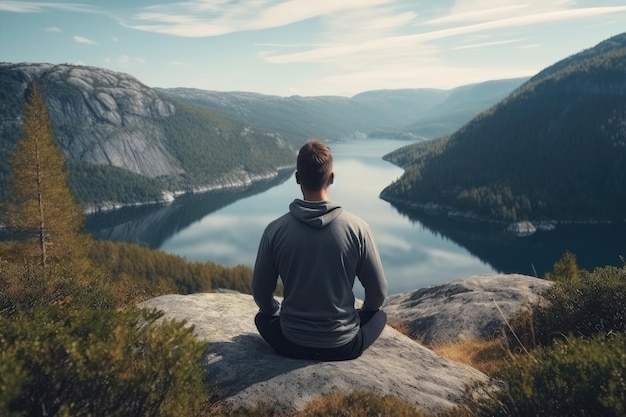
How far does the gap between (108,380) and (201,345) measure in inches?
44.2

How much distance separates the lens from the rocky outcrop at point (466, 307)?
16.8 meters

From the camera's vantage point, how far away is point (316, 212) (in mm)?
7121

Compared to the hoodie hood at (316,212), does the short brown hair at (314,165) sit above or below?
above

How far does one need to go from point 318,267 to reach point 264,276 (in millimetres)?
1055

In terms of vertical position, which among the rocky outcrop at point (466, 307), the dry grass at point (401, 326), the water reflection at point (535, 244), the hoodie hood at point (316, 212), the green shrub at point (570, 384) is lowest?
the water reflection at point (535, 244)

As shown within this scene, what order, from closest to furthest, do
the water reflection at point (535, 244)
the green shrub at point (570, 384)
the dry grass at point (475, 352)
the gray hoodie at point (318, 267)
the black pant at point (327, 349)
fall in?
the green shrub at point (570, 384) < the gray hoodie at point (318, 267) < the black pant at point (327, 349) < the dry grass at point (475, 352) < the water reflection at point (535, 244)

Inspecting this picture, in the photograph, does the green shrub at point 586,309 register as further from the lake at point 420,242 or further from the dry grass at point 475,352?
the lake at point 420,242

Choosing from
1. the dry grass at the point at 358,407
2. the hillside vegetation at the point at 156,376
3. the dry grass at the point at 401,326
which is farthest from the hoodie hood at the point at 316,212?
the dry grass at the point at 401,326

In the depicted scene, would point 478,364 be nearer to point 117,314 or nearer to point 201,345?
point 201,345

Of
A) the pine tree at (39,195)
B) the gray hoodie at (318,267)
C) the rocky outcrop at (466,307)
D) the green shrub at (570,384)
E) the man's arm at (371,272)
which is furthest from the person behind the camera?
the pine tree at (39,195)

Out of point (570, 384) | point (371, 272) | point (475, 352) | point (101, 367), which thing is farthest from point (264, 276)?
point (475, 352)

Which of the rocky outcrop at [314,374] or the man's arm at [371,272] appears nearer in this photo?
the rocky outcrop at [314,374]

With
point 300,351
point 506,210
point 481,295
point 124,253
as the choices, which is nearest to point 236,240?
point 124,253

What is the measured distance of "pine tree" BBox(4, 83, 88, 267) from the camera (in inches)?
A: 1341
